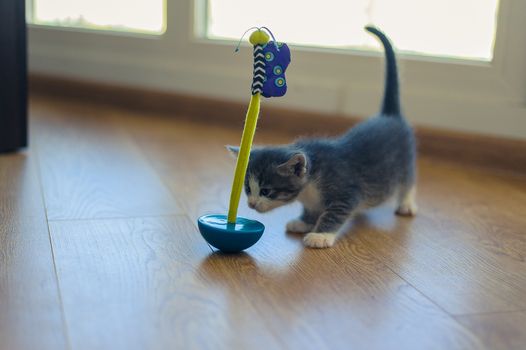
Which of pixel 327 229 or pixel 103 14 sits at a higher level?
pixel 103 14

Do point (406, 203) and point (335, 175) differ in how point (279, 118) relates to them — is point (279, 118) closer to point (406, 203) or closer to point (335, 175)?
point (406, 203)

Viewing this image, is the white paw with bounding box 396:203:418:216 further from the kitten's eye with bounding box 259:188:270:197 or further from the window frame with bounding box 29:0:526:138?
the window frame with bounding box 29:0:526:138

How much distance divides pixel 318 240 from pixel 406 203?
→ 1.17ft

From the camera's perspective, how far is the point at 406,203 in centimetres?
162

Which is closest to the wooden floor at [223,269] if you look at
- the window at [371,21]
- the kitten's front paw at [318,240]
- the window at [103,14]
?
the kitten's front paw at [318,240]

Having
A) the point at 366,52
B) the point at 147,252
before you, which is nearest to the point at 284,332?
the point at 147,252

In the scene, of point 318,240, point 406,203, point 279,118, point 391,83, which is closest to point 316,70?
point 279,118

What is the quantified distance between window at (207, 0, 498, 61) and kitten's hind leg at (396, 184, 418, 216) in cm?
62

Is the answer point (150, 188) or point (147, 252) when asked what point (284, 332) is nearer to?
point (147, 252)

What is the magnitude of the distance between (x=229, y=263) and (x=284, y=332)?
0.93ft

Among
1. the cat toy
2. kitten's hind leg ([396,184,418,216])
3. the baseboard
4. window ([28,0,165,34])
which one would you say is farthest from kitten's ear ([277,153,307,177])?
window ([28,0,165,34])

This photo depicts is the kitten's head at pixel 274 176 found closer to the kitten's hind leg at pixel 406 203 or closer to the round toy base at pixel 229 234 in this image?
the round toy base at pixel 229 234

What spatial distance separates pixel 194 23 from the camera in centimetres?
255

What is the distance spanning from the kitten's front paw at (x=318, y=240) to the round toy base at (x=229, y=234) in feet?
0.37
